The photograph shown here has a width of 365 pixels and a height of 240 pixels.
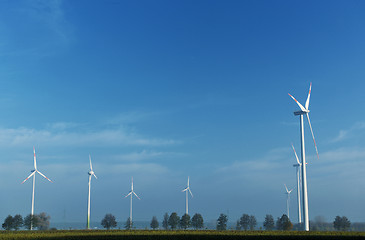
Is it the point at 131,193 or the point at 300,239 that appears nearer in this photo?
the point at 300,239

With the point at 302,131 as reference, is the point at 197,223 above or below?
below

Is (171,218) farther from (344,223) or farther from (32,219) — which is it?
(344,223)

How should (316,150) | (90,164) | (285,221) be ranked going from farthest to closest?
1. (90,164)
2. (285,221)
3. (316,150)

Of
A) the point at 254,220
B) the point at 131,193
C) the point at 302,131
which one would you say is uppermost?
the point at 302,131

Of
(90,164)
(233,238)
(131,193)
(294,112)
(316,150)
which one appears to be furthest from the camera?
(131,193)

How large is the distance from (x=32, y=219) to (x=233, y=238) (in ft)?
264

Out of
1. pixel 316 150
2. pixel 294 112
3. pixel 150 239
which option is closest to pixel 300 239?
pixel 150 239

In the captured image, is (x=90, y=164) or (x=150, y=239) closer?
(x=150, y=239)

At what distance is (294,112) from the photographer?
8956 cm

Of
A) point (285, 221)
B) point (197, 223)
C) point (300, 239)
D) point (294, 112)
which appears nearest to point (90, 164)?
point (197, 223)

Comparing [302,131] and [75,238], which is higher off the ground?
[302,131]

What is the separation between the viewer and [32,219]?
121m

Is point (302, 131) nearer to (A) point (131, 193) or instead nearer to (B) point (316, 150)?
(B) point (316, 150)

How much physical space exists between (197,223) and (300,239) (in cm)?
8308
